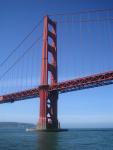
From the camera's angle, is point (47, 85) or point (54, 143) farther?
point (47, 85)

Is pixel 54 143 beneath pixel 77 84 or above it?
beneath

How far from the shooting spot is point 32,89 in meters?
58.7

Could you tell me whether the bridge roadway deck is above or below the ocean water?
above

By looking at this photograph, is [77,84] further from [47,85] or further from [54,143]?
[54,143]

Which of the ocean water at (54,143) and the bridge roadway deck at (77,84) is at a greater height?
the bridge roadway deck at (77,84)

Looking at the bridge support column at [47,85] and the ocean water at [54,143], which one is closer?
the ocean water at [54,143]

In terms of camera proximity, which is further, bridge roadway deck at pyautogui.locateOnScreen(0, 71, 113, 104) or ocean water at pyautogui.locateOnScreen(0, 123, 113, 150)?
bridge roadway deck at pyautogui.locateOnScreen(0, 71, 113, 104)

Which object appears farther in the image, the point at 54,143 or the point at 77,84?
the point at 77,84

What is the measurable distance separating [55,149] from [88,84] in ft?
93.8

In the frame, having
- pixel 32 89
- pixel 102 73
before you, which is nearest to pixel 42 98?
pixel 32 89

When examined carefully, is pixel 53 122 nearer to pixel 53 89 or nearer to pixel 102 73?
pixel 53 89

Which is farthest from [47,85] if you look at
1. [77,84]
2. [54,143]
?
[54,143]

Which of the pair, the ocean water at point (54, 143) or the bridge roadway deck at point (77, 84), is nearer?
the ocean water at point (54, 143)

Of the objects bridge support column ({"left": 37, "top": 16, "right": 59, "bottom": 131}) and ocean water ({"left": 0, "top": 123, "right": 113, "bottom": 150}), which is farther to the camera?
bridge support column ({"left": 37, "top": 16, "right": 59, "bottom": 131})
